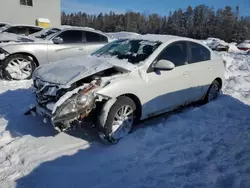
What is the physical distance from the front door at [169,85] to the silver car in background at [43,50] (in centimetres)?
398

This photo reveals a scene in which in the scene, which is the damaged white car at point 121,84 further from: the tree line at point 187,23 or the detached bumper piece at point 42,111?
Answer: the tree line at point 187,23

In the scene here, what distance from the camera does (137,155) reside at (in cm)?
338

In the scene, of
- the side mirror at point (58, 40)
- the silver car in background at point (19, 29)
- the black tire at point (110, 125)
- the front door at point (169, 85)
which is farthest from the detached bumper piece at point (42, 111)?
the silver car in background at point (19, 29)

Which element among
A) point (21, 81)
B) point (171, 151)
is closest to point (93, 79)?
point (171, 151)

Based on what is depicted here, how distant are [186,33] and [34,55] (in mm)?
75642

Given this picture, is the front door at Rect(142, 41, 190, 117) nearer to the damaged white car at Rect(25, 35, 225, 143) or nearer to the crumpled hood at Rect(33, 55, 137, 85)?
the damaged white car at Rect(25, 35, 225, 143)

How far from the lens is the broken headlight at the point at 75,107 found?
3199mm

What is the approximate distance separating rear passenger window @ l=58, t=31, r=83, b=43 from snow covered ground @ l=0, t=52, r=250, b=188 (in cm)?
355

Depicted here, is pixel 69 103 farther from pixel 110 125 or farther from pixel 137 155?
pixel 137 155

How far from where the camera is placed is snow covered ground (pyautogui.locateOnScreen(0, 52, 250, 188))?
2.85 meters

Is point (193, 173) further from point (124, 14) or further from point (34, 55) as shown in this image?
point (124, 14)

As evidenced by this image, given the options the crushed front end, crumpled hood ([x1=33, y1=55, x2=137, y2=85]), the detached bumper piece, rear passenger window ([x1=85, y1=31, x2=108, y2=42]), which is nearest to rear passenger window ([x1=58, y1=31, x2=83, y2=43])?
rear passenger window ([x1=85, y1=31, x2=108, y2=42])

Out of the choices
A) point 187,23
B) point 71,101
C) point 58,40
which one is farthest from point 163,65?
point 187,23

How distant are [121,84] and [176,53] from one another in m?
1.59
